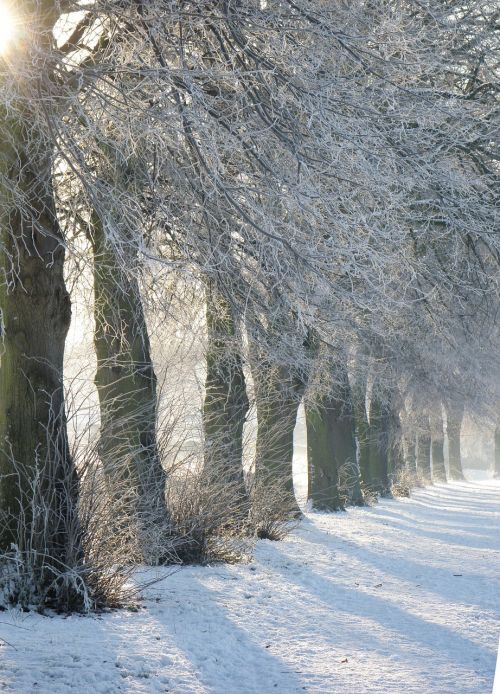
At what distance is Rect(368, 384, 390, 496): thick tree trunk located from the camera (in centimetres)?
2850

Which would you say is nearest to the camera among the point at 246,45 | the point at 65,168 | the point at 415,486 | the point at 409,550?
the point at 246,45

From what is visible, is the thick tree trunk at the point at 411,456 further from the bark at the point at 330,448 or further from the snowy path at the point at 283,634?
the snowy path at the point at 283,634

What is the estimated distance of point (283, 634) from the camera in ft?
24.6

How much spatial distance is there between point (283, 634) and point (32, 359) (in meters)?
3.18

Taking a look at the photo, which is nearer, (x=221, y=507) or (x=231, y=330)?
(x=221, y=507)

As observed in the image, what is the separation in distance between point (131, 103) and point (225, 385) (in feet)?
27.2

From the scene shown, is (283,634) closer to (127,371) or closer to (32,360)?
(32,360)

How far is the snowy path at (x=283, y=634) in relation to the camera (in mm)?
5883

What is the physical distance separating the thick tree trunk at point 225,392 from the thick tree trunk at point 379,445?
1391 cm

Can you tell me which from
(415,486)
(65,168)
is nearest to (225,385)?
(65,168)

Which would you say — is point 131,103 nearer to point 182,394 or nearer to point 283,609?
point 182,394

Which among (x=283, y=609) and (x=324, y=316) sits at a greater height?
(x=324, y=316)

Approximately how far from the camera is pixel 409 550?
14359mm

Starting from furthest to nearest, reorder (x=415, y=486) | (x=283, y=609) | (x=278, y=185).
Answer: (x=415, y=486)
(x=283, y=609)
(x=278, y=185)
